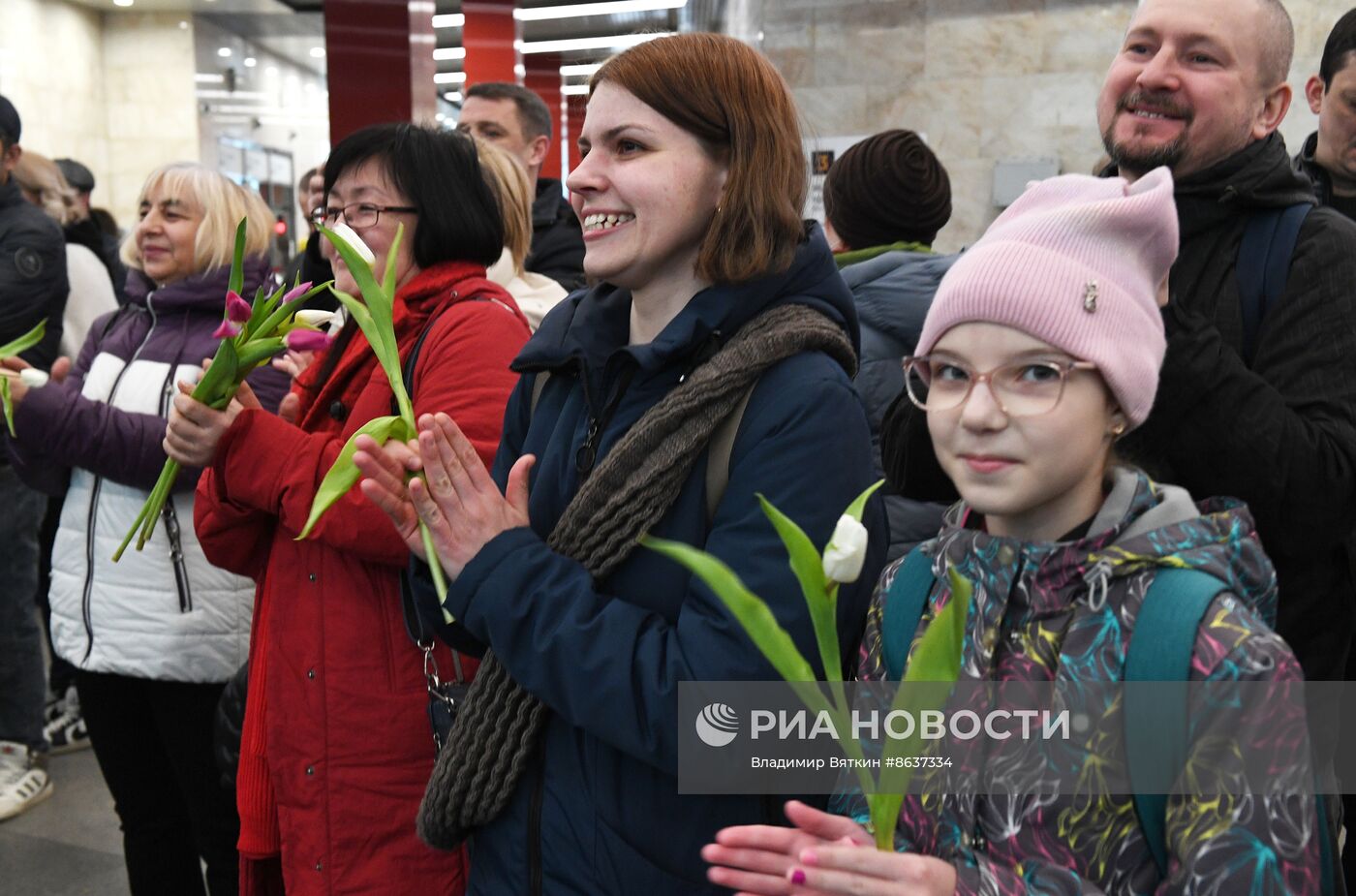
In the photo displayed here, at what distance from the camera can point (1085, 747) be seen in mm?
1111

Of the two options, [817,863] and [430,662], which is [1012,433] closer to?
[817,863]

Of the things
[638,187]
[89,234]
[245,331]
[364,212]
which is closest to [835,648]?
[638,187]

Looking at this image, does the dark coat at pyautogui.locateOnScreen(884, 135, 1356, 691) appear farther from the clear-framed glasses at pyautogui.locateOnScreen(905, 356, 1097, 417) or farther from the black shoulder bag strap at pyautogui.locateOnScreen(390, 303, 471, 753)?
the black shoulder bag strap at pyautogui.locateOnScreen(390, 303, 471, 753)

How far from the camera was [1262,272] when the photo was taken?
1596 millimetres

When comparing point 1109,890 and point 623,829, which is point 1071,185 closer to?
point 1109,890

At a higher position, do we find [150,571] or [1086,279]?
[1086,279]

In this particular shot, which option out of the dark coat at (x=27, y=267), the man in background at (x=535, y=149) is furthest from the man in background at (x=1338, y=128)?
the dark coat at (x=27, y=267)

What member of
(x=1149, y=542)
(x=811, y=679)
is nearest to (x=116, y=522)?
(x=811, y=679)

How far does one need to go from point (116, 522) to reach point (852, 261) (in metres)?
1.75

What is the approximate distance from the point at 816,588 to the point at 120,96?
14.9 m

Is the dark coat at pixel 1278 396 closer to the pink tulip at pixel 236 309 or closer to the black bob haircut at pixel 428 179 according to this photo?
the black bob haircut at pixel 428 179

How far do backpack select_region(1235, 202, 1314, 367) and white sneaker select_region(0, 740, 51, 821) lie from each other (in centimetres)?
389

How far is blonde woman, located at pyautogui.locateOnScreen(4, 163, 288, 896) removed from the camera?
2574mm

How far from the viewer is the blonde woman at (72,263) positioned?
4.07 metres
